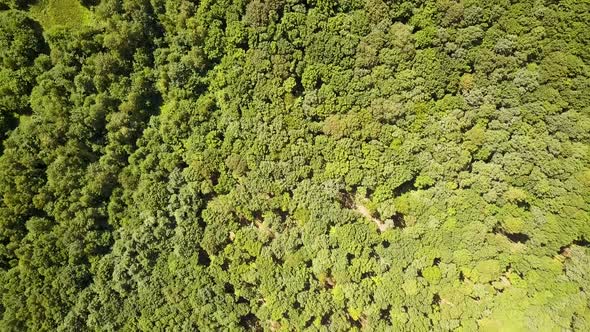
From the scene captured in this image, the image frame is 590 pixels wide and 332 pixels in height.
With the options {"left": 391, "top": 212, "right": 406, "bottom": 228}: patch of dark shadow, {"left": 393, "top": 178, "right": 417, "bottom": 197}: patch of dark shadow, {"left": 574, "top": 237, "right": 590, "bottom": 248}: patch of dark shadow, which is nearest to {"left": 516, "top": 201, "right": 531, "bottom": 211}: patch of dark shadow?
{"left": 574, "top": 237, "right": 590, "bottom": 248}: patch of dark shadow

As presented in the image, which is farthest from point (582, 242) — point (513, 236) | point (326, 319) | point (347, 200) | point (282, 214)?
point (282, 214)

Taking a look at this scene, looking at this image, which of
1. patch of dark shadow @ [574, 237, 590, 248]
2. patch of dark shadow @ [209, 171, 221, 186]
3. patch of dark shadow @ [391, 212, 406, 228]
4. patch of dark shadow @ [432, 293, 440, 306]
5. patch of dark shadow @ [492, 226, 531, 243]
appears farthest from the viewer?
patch of dark shadow @ [391, 212, 406, 228]

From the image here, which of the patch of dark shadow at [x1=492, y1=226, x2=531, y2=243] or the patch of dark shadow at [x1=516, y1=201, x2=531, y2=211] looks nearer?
the patch of dark shadow at [x1=516, y1=201, x2=531, y2=211]

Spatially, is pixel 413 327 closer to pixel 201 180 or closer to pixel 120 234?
pixel 201 180

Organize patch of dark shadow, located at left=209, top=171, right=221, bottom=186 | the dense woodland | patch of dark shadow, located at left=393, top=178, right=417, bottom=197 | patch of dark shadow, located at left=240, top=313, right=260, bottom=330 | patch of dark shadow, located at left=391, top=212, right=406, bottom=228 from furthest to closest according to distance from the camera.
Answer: patch of dark shadow, located at left=391, top=212, right=406, bottom=228, patch of dark shadow, located at left=393, top=178, right=417, bottom=197, patch of dark shadow, located at left=240, top=313, right=260, bottom=330, patch of dark shadow, located at left=209, top=171, right=221, bottom=186, the dense woodland

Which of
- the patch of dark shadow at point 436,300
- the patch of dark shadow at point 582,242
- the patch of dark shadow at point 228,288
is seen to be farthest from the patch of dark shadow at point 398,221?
the patch of dark shadow at point 228,288

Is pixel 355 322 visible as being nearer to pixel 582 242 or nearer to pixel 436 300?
pixel 436 300

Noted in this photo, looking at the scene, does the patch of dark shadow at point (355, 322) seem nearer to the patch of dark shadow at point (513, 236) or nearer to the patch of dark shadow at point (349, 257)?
the patch of dark shadow at point (349, 257)

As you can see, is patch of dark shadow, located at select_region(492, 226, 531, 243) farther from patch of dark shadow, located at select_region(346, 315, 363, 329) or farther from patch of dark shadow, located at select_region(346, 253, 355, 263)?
patch of dark shadow, located at select_region(346, 315, 363, 329)
